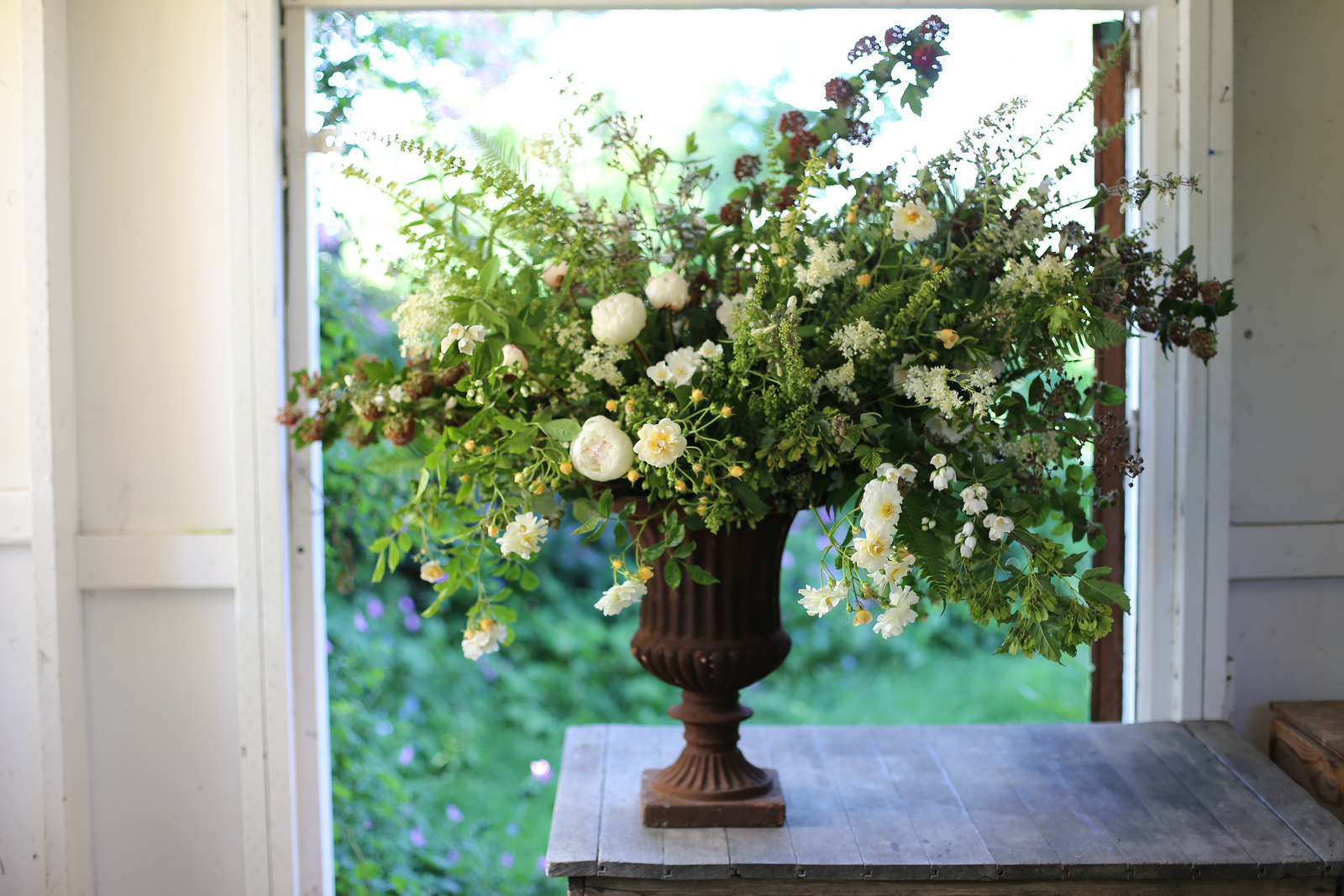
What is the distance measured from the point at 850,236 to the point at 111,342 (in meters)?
1.21

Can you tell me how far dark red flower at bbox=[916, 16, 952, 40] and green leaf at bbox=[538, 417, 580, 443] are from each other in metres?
0.69

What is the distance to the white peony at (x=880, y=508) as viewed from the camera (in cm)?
103

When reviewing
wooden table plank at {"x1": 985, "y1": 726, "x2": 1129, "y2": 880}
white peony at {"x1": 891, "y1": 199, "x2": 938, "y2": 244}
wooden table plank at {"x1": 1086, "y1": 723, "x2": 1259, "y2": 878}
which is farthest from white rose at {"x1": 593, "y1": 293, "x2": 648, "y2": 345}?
wooden table plank at {"x1": 1086, "y1": 723, "x2": 1259, "y2": 878}

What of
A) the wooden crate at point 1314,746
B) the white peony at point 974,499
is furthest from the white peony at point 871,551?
the wooden crate at point 1314,746

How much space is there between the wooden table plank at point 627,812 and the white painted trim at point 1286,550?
3.42 ft

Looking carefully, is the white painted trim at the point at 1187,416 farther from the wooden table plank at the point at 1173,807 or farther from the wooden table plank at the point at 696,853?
the wooden table plank at the point at 696,853

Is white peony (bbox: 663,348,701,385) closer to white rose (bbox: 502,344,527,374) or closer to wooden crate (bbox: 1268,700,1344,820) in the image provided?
white rose (bbox: 502,344,527,374)

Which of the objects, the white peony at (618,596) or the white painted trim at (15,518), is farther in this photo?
the white painted trim at (15,518)

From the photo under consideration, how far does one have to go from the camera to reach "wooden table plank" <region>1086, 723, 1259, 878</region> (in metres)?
1.26

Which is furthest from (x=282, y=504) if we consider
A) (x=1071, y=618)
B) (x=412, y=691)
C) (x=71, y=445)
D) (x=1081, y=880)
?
(x=412, y=691)

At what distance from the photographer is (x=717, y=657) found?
1.31 metres

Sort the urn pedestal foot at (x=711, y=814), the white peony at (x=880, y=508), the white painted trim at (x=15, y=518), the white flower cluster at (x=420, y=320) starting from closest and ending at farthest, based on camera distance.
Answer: the white peony at (x=880, y=508) → the white flower cluster at (x=420, y=320) → the urn pedestal foot at (x=711, y=814) → the white painted trim at (x=15, y=518)

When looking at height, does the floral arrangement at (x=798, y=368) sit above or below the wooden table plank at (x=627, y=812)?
above

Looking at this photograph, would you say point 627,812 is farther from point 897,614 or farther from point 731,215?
point 731,215
